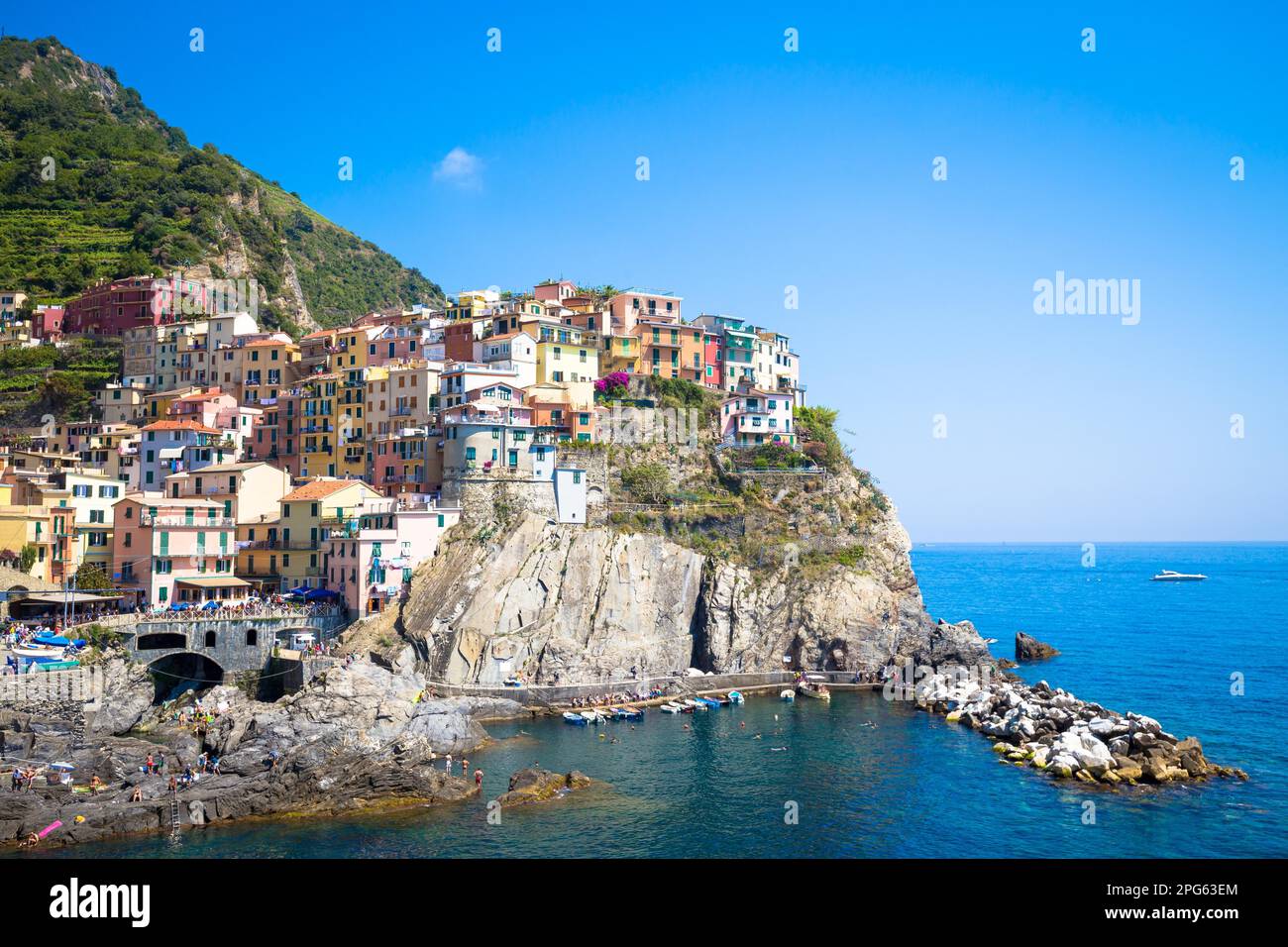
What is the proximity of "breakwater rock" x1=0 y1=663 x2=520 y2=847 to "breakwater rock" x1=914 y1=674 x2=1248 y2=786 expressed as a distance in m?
28.5

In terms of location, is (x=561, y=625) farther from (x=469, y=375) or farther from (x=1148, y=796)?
(x=1148, y=796)

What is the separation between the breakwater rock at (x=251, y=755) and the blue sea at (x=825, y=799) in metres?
1.54

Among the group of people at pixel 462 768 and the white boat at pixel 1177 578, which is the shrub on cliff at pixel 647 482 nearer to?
the group of people at pixel 462 768

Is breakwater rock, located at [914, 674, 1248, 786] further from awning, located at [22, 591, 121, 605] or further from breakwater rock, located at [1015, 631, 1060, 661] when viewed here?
awning, located at [22, 591, 121, 605]

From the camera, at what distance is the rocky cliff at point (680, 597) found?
64.8m

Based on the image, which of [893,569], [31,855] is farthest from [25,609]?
[893,569]

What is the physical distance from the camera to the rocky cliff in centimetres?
6481

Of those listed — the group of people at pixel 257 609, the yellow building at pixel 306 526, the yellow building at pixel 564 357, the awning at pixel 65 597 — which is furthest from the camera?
the yellow building at pixel 564 357

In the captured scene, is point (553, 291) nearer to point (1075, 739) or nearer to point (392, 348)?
point (392, 348)

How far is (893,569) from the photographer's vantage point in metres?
78.9

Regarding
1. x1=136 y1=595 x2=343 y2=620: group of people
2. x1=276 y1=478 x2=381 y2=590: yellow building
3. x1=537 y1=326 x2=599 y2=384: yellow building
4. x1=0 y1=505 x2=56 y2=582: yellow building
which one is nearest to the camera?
x1=136 y1=595 x2=343 y2=620: group of people

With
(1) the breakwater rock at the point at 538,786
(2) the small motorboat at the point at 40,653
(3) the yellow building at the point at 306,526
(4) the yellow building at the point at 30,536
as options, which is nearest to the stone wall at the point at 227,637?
(2) the small motorboat at the point at 40,653

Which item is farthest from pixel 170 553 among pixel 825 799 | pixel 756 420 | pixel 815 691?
pixel 756 420

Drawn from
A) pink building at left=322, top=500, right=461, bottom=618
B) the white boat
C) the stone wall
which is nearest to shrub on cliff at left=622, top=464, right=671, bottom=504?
pink building at left=322, top=500, right=461, bottom=618
